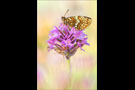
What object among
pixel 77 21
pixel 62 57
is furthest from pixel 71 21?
pixel 62 57

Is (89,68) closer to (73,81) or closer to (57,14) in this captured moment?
(73,81)

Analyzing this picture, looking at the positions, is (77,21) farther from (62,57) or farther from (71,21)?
(62,57)

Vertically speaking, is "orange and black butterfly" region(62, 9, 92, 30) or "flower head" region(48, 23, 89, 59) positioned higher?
"orange and black butterfly" region(62, 9, 92, 30)

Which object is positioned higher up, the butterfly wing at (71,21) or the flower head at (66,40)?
the butterfly wing at (71,21)

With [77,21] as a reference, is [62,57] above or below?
below
